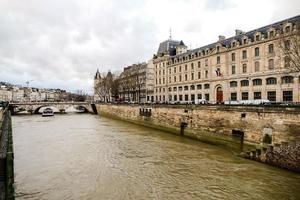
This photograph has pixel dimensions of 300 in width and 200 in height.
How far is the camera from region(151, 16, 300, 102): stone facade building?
3850 centimetres

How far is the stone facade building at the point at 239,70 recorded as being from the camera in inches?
1516

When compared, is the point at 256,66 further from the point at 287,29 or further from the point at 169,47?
the point at 169,47

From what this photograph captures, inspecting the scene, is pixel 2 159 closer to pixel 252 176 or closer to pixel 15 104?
pixel 252 176

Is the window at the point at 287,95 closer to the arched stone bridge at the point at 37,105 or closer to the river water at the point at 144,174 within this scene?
the river water at the point at 144,174

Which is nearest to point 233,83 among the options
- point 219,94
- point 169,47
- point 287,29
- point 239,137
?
point 219,94

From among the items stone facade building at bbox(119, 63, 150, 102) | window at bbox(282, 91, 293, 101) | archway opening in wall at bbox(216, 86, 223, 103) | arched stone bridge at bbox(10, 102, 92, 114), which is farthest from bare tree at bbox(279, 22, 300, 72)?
arched stone bridge at bbox(10, 102, 92, 114)

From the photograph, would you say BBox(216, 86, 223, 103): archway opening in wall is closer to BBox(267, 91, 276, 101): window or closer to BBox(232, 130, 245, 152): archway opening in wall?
BBox(267, 91, 276, 101): window

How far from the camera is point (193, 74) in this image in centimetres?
5788

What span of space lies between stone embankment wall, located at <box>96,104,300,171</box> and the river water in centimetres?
215

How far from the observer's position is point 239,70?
46.2 metres

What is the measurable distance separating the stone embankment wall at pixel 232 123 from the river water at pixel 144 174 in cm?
215

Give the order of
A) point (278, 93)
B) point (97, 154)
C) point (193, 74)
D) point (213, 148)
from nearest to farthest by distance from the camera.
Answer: point (97, 154) → point (213, 148) → point (278, 93) → point (193, 74)

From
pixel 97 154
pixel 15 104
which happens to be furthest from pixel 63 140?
pixel 15 104

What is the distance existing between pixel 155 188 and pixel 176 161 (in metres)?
5.53
